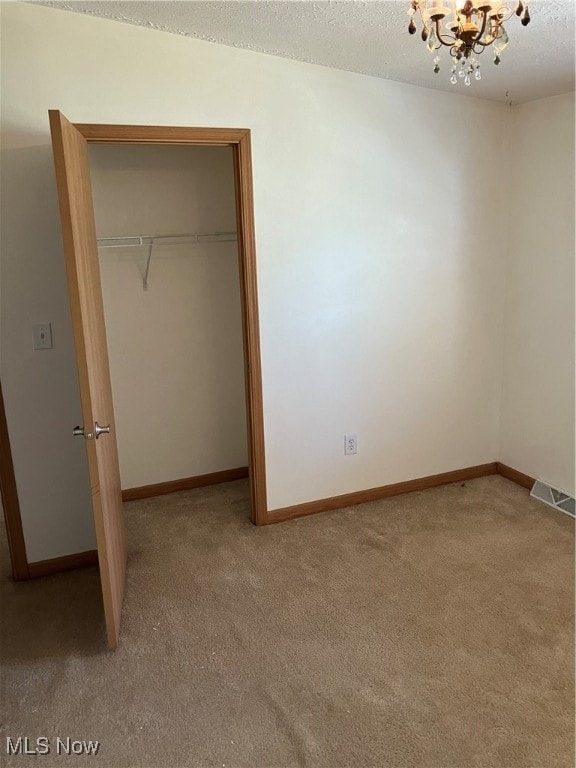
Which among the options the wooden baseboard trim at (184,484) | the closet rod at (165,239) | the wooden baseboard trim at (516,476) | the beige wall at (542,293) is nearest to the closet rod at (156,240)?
the closet rod at (165,239)

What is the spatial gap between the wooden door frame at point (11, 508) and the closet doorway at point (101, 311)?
41cm

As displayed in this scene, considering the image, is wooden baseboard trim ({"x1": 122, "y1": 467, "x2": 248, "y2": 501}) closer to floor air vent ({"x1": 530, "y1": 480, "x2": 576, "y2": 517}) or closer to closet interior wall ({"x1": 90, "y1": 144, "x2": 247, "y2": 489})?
closet interior wall ({"x1": 90, "y1": 144, "x2": 247, "y2": 489})

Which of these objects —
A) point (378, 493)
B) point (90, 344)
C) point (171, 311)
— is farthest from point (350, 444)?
point (90, 344)

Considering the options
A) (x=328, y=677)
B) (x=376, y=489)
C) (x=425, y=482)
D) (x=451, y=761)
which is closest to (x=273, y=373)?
(x=376, y=489)

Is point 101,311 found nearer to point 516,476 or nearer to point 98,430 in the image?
point 98,430

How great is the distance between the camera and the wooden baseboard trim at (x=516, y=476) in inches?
146

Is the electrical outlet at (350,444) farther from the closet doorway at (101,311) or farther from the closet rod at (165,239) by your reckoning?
the closet rod at (165,239)

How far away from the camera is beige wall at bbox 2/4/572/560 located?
2.55 meters

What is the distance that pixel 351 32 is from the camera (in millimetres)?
2434

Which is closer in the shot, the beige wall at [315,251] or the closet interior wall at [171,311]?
the beige wall at [315,251]

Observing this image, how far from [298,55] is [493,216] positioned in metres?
1.51

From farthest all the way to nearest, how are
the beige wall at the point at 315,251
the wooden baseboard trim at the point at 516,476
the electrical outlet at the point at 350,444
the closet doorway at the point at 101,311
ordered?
the wooden baseboard trim at the point at 516,476
the electrical outlet at the point at 350,444
the beige wall at the point at 315,251
the closet doorway at the point at 101,311

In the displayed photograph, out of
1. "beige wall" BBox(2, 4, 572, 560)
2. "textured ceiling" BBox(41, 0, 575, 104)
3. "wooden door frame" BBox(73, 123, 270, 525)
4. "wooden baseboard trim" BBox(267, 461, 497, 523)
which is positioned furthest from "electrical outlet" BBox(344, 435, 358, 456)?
"textured ceiling" BBox(41, 0, 575, 104)

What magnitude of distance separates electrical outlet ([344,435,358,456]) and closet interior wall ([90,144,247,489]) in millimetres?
823
